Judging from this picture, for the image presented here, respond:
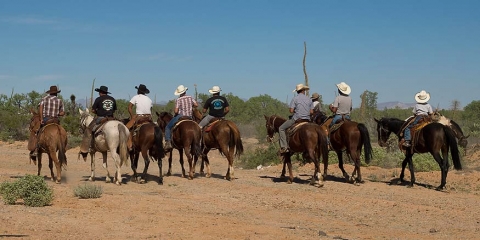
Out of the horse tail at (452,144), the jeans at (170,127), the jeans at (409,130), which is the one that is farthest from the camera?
the jeans at (170,127)

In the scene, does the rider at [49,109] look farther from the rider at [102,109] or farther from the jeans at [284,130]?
the jeans at [284,130]

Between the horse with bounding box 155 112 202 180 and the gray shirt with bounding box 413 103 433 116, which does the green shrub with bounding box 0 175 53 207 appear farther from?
the gray shirt with bounding box 413 103 433 116

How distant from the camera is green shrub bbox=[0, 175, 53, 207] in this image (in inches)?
489

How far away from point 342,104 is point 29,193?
8.94 m

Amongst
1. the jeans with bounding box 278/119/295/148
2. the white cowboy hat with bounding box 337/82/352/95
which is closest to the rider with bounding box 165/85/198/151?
the jeans with bounding box 278/119/295/148

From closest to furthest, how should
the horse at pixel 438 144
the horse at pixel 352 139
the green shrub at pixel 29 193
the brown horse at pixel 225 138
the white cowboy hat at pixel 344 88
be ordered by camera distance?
the green shrub at pixel 29 193
the horse at pixel 438 144
the horse at pixel 352 139
the white cowboy hat at pixel 344 88
the brown horse at pixel 225 138

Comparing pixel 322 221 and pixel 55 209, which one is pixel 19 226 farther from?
pixel 322 221

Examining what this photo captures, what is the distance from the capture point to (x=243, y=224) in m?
11.1

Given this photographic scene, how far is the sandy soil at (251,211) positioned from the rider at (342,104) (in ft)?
6.60

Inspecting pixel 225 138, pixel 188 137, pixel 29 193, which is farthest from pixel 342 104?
pixel 29 193

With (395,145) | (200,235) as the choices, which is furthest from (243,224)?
(395,145)

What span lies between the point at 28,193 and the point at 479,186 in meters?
12.6

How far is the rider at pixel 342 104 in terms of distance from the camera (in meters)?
17.5

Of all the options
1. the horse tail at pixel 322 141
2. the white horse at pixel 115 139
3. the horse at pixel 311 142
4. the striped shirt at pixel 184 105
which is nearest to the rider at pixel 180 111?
the striped shirt at pixel 184 105
